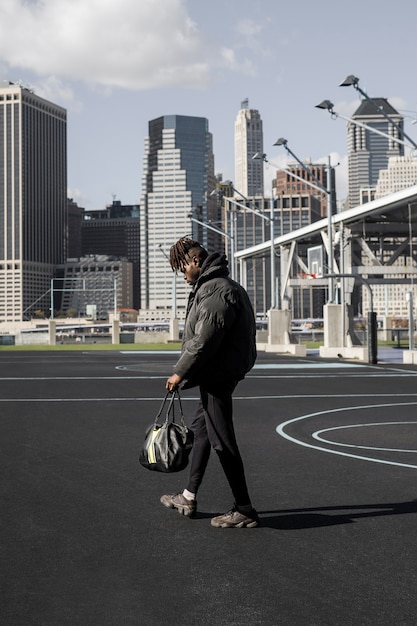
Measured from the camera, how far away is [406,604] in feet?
14.5

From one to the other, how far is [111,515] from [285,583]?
205 cm

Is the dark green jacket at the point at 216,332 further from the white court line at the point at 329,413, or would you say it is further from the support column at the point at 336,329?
the support column at the point at 336,329

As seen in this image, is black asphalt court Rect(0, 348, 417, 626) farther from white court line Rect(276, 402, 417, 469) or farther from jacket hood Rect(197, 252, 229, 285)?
jacket hood Rect(197, 252, 229, 285)

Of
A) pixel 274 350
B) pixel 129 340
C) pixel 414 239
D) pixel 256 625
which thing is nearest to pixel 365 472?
pixel 256 625

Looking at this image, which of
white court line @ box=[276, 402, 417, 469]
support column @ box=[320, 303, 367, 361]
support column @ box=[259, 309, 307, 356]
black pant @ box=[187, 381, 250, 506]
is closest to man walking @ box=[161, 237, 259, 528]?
black pant @ box=[187, 381, 250, 506]

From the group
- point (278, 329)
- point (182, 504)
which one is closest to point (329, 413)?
point (182, 504)

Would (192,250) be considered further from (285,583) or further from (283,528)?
(285,583)

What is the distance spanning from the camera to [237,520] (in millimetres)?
6117

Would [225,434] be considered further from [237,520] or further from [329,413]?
[329,413]

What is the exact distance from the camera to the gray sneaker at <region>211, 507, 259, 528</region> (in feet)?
20.1

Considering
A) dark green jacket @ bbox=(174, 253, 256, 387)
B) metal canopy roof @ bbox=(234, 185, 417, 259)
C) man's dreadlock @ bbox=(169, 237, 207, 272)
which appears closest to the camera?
dark green jacket @ bbox=(174, 253, 256, 387)

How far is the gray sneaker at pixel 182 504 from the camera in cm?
641

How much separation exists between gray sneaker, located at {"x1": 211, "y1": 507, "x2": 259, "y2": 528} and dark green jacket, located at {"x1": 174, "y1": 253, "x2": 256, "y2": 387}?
0.92 metres

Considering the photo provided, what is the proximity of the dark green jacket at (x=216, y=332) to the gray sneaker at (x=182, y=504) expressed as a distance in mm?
892
